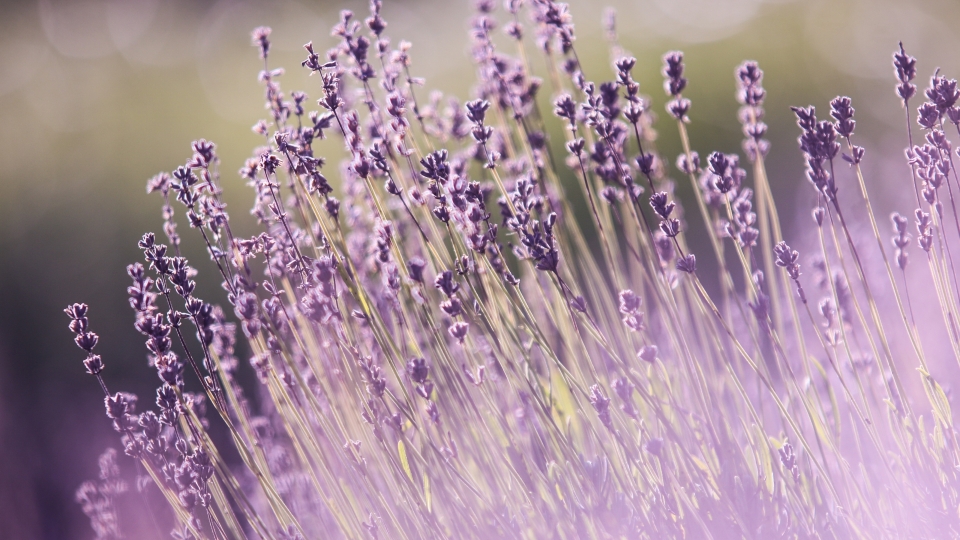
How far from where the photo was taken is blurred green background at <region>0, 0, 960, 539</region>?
357 cm

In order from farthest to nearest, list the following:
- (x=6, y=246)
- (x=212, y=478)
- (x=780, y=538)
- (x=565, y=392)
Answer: (x=6, y=246) → (x=565, y=392) → (x=212, y=478) → (x=780, y=538)

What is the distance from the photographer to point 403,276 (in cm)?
166

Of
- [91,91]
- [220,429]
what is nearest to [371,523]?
[220,429]

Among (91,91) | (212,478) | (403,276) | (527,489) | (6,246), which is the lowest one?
(527,489)

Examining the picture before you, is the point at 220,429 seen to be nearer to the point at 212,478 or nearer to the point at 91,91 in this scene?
the point at 212,478

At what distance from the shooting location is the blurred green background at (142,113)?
357 centimetres

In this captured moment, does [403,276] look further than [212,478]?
Yes

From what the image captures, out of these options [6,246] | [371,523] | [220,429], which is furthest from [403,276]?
[6,246]

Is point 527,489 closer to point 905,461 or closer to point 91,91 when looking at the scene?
point 905,461

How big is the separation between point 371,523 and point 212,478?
0.37 metres

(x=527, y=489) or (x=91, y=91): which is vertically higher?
(x=91, y=91)

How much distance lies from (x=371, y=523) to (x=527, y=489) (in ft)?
1.23

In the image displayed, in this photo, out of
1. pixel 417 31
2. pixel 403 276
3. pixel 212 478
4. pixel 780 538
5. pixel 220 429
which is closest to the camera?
pixel 780 538

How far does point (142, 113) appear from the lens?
22.5 ft
